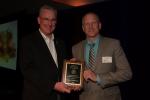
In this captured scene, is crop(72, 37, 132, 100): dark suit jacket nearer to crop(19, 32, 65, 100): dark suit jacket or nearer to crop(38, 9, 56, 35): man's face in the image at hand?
crop(19, 32, 65, 100): dark suit jacket

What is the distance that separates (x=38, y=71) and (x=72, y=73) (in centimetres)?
36

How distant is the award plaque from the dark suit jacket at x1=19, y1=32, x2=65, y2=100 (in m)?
0.09

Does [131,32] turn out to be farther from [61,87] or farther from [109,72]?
[61,87]

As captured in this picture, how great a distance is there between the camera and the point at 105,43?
335 cm

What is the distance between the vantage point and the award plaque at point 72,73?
128 inches

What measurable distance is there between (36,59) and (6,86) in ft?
10.6

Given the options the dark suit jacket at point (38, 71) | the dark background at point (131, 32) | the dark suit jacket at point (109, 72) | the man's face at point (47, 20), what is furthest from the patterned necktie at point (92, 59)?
the dark background at point (131, 32)

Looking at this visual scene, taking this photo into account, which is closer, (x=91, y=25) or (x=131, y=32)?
(x=91, y=25)

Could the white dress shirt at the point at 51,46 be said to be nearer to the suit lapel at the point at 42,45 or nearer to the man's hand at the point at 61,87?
the suit lapel at the point at 42,45

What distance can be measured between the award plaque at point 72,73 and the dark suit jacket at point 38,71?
0.09 meters

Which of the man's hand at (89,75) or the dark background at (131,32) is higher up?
the dark background at (131,32)

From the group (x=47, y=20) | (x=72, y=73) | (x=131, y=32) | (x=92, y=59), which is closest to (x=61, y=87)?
(x=72, y=73)

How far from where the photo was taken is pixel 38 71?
3.17m

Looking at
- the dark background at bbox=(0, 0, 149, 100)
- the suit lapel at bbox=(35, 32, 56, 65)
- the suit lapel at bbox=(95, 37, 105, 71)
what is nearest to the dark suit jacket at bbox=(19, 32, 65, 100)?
the suit lapel at bbox=(35, 32, 56, 65)
